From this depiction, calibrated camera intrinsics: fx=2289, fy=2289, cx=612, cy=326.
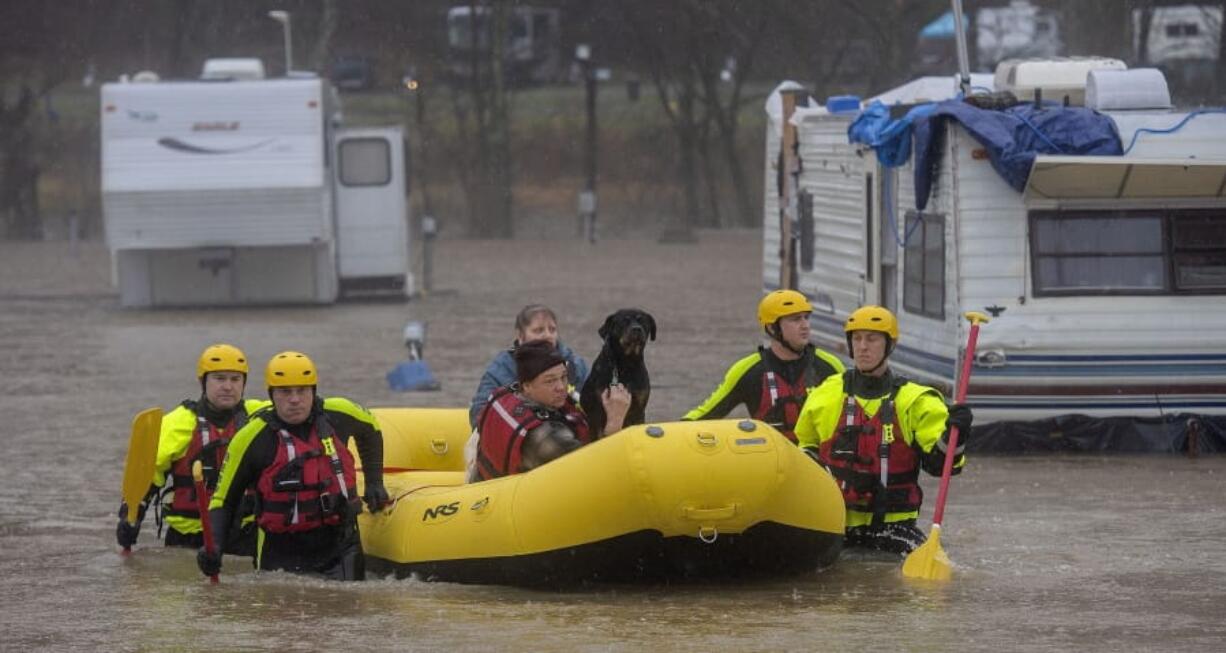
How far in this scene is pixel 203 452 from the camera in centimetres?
1070

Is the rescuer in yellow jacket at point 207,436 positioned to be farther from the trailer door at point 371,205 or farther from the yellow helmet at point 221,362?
the trailer door at point 371,205

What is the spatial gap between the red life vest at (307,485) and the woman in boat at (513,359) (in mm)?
702

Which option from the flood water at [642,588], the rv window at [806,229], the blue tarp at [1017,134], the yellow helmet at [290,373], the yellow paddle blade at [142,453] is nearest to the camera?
the flood water at [642,588]

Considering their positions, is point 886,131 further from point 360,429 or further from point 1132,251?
point 360,429

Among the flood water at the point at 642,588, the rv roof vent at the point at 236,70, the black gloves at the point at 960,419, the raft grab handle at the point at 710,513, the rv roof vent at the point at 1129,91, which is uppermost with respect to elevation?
the rv roof vent at the point at 236,70

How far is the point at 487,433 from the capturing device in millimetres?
9883

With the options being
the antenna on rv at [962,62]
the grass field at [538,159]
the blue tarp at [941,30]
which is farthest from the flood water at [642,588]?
the grass field at [538,159]

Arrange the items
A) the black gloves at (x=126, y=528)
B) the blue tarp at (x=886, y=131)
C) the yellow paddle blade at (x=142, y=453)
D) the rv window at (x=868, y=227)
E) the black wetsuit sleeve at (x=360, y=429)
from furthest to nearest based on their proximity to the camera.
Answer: the rv window at (x=868, y=227) < the blue tarp at (x=886, y=131) < the black gloves at (x=126, y=528) < the yellow paddle blade at (x=142, y=453) < the black wetsuit sleeve at (x=360, y=429)

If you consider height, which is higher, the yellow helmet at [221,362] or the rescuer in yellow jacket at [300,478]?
the yellow helmet at [221,362]

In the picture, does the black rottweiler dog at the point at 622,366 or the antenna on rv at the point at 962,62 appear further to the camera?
the antenna on rv at the point at 962,62

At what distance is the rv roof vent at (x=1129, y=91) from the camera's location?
1516 cm

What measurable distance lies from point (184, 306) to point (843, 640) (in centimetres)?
2180

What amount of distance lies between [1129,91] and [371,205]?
1582 cm

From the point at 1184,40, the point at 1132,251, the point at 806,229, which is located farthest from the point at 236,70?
the point at 1184,40
